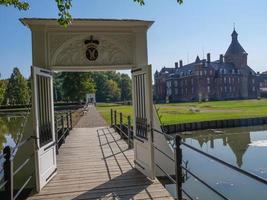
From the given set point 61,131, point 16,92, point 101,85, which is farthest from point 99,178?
point 101,85

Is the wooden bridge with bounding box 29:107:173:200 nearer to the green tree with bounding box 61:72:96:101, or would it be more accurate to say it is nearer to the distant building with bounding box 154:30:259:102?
the green tree with bounding box 61:72:96:101

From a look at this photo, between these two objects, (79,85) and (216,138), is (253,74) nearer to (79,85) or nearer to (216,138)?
(79,85)

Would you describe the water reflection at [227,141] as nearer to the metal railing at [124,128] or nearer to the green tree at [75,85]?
the metal railing at [124,128]

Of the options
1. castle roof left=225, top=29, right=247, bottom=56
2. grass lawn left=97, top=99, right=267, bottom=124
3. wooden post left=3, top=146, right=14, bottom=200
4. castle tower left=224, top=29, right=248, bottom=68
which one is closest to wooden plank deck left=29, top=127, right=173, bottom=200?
wooden post left=3, top=146, right=14, bottom=200

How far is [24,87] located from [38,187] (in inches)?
2926

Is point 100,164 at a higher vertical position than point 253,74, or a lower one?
lower

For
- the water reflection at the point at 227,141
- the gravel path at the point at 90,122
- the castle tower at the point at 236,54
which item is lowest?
the water reflection at the point at 227,141

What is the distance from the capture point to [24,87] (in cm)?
7719

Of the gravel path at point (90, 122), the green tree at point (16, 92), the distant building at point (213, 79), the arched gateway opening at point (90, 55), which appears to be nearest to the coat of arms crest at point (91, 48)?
the arched gateway opening at point (90, 55)

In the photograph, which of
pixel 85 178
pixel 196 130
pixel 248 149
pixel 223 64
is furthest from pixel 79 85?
pixel 223 64

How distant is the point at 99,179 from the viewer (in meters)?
7.38

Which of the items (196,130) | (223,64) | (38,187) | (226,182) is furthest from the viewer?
(223,64)

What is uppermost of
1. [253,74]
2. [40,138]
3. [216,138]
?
[253,74]

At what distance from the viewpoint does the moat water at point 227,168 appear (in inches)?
372
